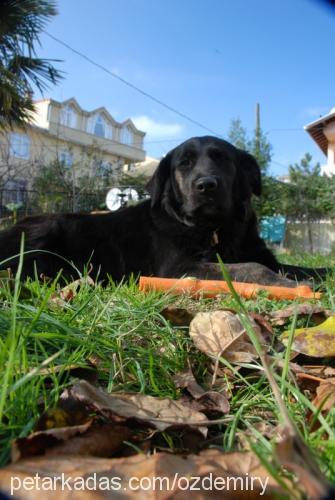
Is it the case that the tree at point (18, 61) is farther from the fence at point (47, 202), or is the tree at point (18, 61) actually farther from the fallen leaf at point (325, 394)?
the fallen leaf at point (325, 394)

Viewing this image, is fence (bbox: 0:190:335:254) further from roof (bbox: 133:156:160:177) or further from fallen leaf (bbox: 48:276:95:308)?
fallen leaf (bbox: 48:276:95:308)

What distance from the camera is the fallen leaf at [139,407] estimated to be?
96 centimetres

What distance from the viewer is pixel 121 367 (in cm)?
127

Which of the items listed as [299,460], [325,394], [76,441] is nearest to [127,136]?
[325,394]

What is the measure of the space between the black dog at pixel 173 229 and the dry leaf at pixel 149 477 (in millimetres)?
2772

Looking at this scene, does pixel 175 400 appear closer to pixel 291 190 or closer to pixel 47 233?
pixel 47 233

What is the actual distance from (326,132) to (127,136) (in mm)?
36221

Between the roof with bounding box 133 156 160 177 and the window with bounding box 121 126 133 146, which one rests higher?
the window with bounding box 121 126 133 146

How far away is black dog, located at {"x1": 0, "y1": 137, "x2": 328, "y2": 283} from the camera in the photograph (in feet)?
12.4

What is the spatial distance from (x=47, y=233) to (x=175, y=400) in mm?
3278

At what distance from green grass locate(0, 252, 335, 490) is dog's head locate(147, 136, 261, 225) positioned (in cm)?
195

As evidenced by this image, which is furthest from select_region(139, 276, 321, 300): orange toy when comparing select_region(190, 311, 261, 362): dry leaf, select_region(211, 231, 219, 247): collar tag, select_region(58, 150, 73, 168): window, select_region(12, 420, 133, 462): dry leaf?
select_region(58, 150, 73, 168): window

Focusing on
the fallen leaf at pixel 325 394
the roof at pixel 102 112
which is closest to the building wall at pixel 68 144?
the roof at pixel 102 112

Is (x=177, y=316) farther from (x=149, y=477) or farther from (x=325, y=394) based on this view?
(x=149, y=477)
